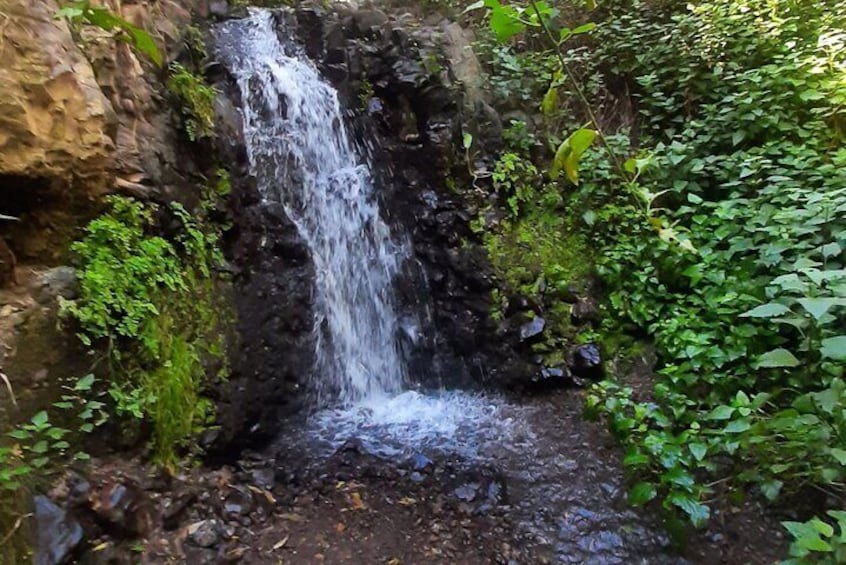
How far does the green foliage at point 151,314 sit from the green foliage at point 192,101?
83 centimetres

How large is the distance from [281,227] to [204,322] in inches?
51.6

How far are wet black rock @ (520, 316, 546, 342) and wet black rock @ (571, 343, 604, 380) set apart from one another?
35 centimetres

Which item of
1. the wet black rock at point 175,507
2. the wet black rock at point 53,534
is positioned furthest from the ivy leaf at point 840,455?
the wet black rock at point 53,534

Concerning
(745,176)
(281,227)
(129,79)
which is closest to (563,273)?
(745,176)

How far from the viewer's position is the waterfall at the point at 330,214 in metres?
4.87

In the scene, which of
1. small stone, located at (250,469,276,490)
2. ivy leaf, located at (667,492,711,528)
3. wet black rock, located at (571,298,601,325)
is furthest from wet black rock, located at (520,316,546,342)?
small stone, located at (250,469,276,490)

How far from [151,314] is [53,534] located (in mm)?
1274

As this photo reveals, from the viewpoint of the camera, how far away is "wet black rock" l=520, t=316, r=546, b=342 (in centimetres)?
457

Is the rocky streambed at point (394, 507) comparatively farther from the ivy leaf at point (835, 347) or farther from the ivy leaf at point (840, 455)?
the ivy leaf at point (835, 347)

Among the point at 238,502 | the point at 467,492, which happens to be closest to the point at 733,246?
the point at 467,492

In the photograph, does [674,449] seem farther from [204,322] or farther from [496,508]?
[204,322]

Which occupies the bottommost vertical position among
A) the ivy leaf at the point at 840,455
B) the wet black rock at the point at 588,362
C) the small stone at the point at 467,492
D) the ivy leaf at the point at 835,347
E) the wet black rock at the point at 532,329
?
the small stone at the point at 467,492

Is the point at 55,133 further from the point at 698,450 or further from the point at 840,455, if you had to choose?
the point at 840,455

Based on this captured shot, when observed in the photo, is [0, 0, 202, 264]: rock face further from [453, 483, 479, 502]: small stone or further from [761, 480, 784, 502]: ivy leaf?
[761, 480, 784, 502]: ivy leaf
